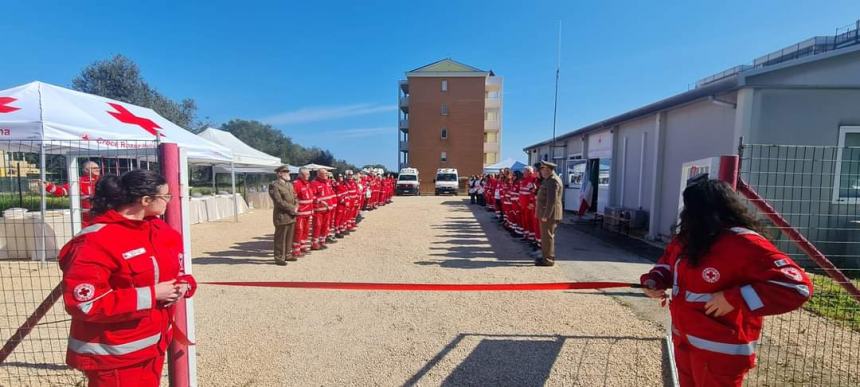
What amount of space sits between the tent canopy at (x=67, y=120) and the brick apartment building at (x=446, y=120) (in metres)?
36.0

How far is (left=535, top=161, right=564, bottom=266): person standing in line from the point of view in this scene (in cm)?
716

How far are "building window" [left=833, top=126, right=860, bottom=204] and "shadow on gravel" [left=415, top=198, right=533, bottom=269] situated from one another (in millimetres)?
5722

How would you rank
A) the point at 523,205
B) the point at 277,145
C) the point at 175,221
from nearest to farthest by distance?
1. the point at 175,221
2. the point at 523,205
3. the point at 277,145

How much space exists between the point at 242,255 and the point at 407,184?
22.3m

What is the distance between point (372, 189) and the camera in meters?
18.5

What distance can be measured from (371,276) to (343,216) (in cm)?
448

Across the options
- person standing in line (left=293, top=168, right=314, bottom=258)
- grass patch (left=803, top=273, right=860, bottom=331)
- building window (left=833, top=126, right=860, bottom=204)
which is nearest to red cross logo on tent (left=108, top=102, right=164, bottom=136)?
person standing in line (left=293, top=168, right=314, bottom=258)

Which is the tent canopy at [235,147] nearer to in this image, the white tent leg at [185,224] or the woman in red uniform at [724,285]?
the white tent leg at [185,224]

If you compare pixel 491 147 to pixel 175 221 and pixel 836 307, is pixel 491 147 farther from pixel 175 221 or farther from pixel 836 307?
pixel 175 221

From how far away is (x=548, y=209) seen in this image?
7168 mm

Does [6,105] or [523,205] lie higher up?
[6,105]

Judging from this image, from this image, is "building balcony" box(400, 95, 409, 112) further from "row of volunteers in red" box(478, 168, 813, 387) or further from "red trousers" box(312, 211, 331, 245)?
"row of volunteers in red" box(478, 168, 813, 387)

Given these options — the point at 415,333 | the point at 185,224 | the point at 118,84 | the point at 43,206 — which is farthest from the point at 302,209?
the point at 118,84

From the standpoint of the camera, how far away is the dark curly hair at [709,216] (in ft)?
6.30
